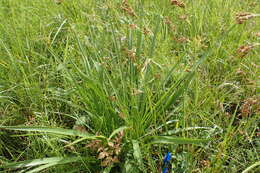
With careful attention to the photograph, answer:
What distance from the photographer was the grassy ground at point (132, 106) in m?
1.11

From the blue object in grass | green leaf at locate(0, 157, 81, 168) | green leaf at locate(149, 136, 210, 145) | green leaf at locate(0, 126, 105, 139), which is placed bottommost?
the blue object in grass

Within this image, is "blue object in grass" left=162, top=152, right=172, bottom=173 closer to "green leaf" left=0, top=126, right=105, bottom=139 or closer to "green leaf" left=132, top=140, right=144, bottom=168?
"green leaf" left=132, top=140, right=144, bottom=168

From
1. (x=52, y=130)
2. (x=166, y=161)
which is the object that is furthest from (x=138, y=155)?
(x=52, y=130)

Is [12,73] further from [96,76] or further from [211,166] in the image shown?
[211,166]

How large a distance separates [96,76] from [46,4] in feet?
4.25

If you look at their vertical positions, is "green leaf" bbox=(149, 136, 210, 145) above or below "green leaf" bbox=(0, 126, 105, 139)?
below

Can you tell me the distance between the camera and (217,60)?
1583 mm

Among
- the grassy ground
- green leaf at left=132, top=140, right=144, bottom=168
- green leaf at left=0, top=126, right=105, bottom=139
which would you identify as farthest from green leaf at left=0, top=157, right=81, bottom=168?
green leaf at left=132, top=140, right=144, bottom=168

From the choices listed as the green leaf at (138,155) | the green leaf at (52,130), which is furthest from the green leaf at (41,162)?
the green leaf at (138,155)

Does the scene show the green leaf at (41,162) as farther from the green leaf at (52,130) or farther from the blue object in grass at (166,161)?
the blue object in grass at (166,161)

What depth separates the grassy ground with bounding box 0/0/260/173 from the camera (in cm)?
111

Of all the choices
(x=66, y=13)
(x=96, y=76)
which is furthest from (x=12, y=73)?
(x=66, y=13)

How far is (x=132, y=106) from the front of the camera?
1.19m

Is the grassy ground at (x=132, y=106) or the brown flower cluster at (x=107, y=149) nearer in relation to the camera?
the brown flower cluster at (x=107, y=149)
